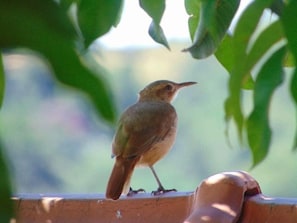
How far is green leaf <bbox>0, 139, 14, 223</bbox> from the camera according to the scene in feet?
1.44

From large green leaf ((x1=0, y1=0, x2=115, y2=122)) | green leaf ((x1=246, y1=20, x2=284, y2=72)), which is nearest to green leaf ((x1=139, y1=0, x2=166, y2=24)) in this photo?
green leaf ((x1=246, y1=20, x2=284, y2=72))

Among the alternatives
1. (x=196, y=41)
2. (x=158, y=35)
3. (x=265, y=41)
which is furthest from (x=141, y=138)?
(x=265, y=41)

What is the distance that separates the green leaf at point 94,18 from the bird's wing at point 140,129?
7.60ft

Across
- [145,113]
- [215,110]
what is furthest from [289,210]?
[215,110]

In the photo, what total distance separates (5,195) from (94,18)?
0.36 meters

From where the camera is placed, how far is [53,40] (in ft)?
1.49

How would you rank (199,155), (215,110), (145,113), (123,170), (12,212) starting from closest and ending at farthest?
(12,212)
(123,170)
(145,113)
(215,110)
(199,155)

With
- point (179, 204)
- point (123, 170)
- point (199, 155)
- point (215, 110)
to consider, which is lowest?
point (199, 155)

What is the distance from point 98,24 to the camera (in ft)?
2.56

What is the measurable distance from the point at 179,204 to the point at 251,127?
1.08 metres

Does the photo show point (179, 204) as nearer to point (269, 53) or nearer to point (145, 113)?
point (269, 53)

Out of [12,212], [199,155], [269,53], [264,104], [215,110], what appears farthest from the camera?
[199,155]

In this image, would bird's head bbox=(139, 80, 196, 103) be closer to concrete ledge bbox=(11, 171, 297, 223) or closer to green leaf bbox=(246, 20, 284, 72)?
concrete ledge bbox=(11, 171, 297, 223)

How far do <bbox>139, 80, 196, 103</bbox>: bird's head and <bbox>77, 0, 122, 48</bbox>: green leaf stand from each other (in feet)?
10.2
